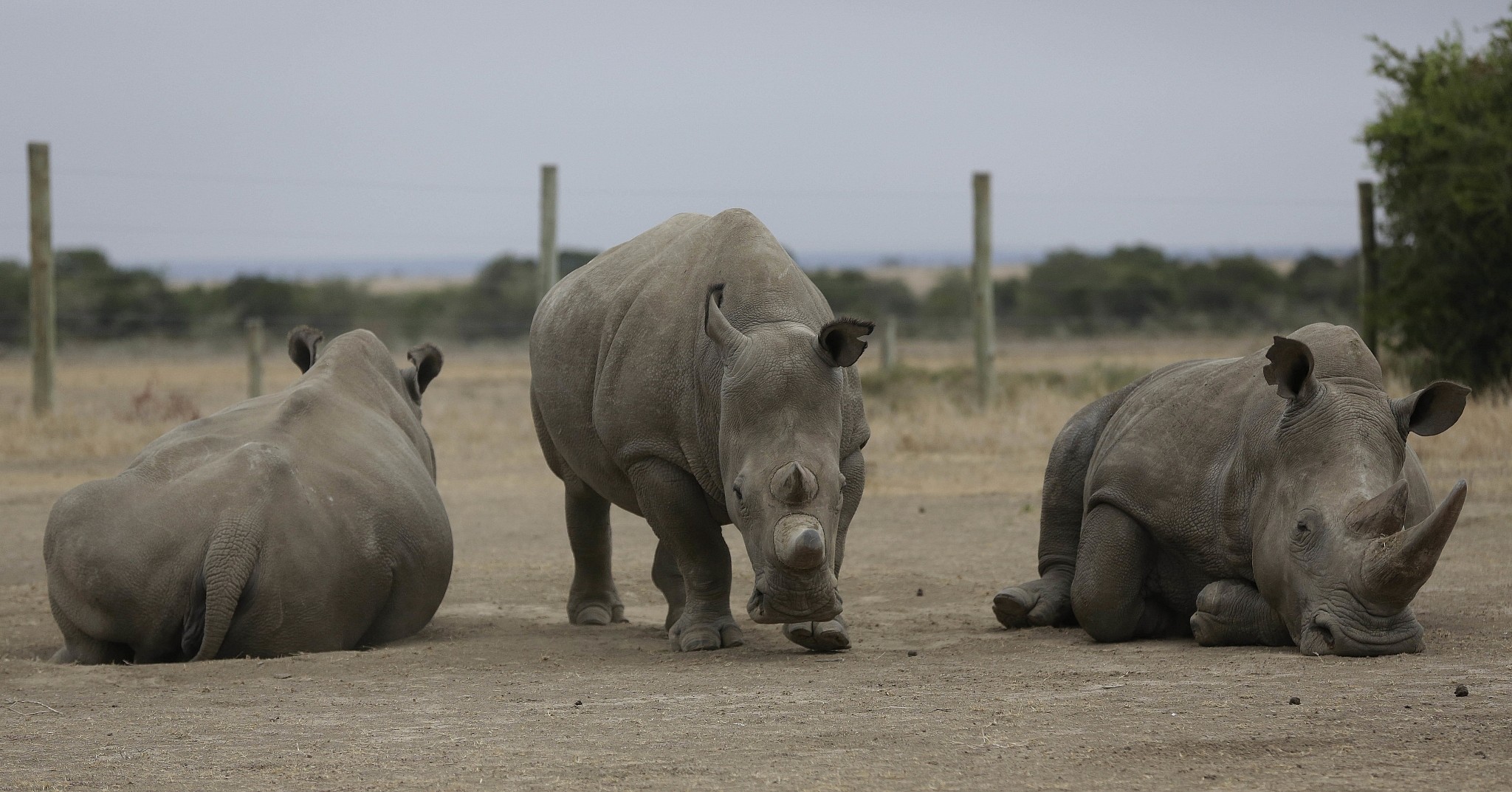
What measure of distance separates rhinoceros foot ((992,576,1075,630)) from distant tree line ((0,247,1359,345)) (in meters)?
30.8

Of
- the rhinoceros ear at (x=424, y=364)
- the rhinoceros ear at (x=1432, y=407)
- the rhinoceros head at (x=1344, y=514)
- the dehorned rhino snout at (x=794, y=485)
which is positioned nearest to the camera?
the rhinoceros head at (x=1344, y=514)

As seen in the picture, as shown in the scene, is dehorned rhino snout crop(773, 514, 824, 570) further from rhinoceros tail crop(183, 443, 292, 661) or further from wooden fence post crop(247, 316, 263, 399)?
wooden fence post crop(247, 316, 263, 399)

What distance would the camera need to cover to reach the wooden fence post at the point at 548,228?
62.0 feet

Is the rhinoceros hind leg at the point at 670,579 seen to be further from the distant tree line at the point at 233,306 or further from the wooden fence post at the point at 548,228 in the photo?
the distant tree line at the point at 233,306

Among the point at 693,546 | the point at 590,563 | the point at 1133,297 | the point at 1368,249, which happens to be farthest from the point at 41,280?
the point at 1133,297

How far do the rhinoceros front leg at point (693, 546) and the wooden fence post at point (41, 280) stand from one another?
1253 cm

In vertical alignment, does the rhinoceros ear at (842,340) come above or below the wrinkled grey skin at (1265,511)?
above

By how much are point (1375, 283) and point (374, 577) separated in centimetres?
1472

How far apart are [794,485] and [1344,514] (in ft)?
6.13

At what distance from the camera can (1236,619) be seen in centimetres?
608

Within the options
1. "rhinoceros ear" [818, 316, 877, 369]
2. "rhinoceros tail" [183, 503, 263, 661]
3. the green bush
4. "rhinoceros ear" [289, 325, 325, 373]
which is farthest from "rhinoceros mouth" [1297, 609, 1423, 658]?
the green bush

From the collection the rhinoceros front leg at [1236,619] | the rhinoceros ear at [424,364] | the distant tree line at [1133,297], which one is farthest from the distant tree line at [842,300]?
the rhinoceros front leg at [1236,619]

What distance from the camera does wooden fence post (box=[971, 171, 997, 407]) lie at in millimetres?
18688

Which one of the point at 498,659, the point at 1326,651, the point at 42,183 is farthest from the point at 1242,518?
the point at 42,183
